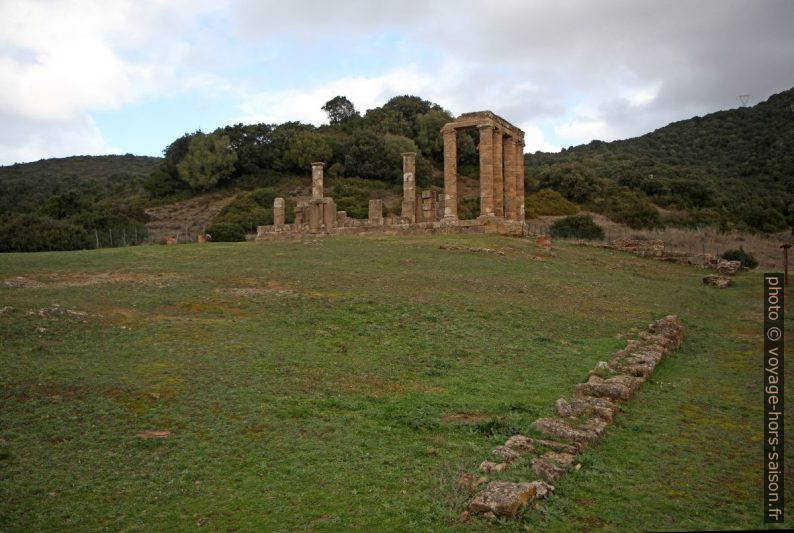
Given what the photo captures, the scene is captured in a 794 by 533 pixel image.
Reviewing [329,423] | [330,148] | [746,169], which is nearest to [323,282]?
[329,423]

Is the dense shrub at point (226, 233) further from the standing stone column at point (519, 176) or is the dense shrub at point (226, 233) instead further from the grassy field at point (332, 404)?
the grassy field at point (332, 404)

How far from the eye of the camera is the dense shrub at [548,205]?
58.9 metres

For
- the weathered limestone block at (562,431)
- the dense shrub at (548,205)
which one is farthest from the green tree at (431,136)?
the weathered limestone block at (562,431)

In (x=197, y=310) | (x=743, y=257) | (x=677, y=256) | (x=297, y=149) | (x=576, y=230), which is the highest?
(x=297, y=149)

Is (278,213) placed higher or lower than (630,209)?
lower

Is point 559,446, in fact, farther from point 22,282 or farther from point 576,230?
point 576,230

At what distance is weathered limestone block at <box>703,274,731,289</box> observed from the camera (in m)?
23.8

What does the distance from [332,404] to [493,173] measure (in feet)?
100

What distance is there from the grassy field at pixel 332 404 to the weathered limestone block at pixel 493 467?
123 millimetres

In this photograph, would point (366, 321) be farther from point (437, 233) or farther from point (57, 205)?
point (57, 205)

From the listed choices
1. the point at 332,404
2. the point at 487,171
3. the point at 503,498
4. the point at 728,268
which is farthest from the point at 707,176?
the point at 503,498

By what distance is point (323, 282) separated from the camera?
Result: 59.3ft

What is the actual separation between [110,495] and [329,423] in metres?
2.67

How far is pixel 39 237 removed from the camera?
101 ft
